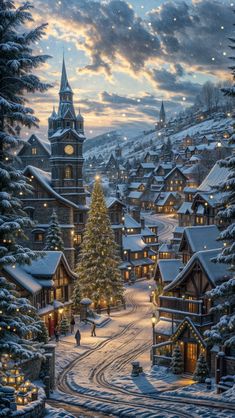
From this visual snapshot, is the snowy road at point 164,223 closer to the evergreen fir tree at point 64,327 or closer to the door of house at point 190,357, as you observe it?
the evergreen fir tree at point 64,327

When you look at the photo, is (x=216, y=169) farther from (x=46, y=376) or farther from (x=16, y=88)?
(x=16, y=88)

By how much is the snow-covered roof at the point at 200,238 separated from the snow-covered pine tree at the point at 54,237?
1743 centimetres

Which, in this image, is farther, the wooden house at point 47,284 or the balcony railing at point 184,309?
the wooden house at point 47,284

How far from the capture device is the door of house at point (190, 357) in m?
33.1

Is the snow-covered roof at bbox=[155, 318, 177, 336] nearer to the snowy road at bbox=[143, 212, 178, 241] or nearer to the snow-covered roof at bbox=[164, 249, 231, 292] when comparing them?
the snow-covered roof at bbox=[164, 249, 231, 292]

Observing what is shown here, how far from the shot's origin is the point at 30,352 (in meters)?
19.8

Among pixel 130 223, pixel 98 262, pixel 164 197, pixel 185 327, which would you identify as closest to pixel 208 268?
A: pixel 185 327

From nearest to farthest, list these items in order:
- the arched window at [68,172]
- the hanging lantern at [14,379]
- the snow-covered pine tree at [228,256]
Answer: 1. the snow-covered pine tree at [228,256]
2. the hanging lantern at [14,379]
3. the arched window at [68,172]

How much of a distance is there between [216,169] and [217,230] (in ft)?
56.4

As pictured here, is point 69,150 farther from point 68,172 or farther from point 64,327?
point 64,327

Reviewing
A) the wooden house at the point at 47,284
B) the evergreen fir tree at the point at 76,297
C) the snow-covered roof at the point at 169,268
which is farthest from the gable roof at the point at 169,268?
the evergreen fir tree at the point at 76,297

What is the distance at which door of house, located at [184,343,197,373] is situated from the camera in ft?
109

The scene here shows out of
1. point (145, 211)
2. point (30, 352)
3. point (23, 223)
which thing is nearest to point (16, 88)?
point (23, 223)

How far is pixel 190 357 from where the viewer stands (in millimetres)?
33344
